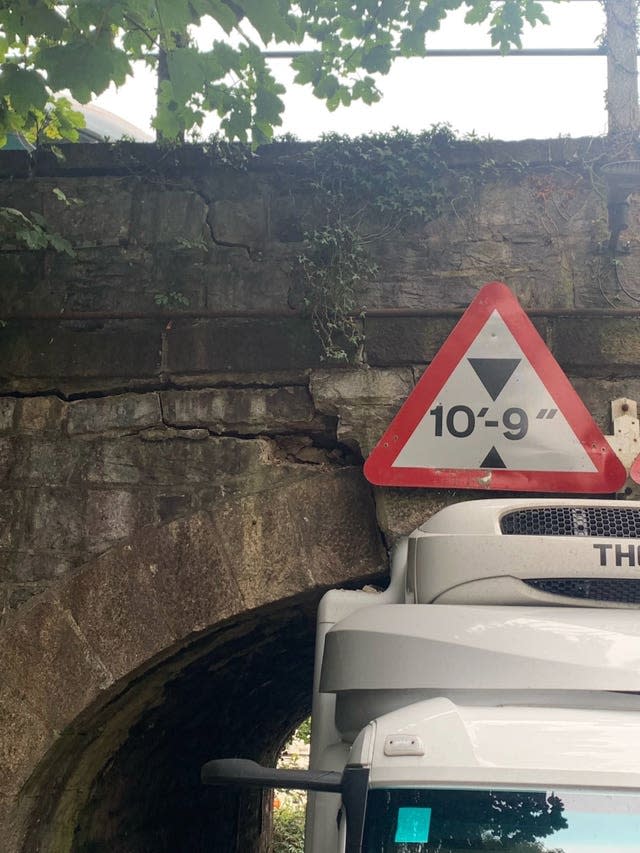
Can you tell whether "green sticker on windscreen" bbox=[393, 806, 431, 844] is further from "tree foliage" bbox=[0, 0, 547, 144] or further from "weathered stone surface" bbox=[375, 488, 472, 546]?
"tree foliage" bbox=[0, 0, 547, 144]

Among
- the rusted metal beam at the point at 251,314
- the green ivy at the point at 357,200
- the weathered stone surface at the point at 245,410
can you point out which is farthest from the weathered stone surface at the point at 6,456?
the green ivy at the point at 357,200

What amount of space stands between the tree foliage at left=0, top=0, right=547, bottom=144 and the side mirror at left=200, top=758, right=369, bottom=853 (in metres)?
2.21

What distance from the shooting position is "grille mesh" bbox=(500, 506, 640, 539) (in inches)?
102

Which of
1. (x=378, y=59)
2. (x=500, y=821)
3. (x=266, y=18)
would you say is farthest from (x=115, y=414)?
(x=500, y=821)

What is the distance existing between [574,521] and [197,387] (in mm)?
1702

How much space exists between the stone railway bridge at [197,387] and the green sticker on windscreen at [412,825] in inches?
63.7

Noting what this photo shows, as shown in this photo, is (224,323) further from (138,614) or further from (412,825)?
(412,825)

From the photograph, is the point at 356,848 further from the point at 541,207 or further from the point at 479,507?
the point at 541,207

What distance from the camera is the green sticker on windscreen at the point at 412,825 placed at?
1903 millimetres

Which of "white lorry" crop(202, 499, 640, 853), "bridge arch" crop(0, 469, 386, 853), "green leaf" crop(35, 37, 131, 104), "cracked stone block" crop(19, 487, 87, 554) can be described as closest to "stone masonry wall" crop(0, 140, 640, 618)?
"cracked stone block" crop(19, 487, 87, 554)

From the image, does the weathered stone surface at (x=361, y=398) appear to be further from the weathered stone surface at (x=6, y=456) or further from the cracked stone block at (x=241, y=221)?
the weathered stone surface at (x=6, y=456)

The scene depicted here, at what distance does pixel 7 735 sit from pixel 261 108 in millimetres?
2448

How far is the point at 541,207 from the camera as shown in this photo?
3.84 meters

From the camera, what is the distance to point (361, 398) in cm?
369
